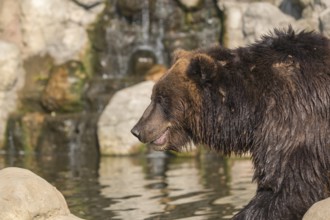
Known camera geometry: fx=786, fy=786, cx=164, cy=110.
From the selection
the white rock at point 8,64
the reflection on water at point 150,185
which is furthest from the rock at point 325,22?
the white rock at point 8,64

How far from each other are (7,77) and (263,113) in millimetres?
13526

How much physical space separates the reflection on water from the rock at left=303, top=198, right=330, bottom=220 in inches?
110

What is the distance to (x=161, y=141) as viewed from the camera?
6.76 metres

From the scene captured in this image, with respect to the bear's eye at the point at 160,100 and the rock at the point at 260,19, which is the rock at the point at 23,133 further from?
the bear's eye at the point at 160,100

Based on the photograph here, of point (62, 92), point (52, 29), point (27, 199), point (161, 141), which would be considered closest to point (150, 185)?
point (161, 141)

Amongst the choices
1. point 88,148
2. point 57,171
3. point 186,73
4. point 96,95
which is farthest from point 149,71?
point 186,73

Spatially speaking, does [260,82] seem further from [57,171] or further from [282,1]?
[282,1]

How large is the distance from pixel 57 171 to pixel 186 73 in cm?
772

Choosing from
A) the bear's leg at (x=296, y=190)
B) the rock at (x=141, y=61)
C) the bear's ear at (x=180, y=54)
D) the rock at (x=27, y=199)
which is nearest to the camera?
the bear's leg at (x=296, y=190)

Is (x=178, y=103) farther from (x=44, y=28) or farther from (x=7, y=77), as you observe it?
(x=44, y=28)

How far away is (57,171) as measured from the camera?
13.8 meters

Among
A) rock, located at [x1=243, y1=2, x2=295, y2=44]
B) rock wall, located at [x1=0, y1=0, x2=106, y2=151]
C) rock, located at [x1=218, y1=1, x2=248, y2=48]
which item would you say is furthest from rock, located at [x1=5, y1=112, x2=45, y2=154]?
rock, located at [x1=243, y1=2, x2=295, y2=44]

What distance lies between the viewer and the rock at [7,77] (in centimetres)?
1855

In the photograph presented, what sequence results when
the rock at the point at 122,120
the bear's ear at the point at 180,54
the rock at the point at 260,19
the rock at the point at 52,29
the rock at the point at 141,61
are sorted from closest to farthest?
the bear's ear at the point at 180,54 < the rock at the point at 122,120 < the rock at the point at 260,19 < the rock at the point at 141,61 < the rock at the point at 52,29
